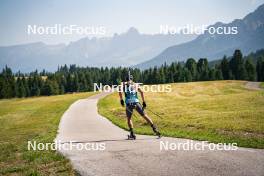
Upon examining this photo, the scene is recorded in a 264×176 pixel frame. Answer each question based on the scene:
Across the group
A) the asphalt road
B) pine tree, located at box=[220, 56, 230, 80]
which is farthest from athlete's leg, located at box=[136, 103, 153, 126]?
pine tree, located at box=[220, 56, 230, 80]

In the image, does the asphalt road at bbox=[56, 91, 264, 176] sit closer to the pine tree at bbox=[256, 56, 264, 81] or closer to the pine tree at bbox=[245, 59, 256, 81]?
the pine tree at bbox=[245, 59, 256, 81]

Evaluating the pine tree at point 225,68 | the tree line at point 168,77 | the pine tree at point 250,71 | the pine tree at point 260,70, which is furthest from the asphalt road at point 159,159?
the pine tree at point 260,70

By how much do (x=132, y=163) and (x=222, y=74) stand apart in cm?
11231

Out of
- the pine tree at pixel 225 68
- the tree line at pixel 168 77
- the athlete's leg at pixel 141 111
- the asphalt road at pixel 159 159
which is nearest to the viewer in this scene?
the asphalt road at pixel 159 159

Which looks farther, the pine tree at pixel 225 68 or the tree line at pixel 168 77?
the pine tree at pixel 225 68

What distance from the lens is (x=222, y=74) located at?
115m

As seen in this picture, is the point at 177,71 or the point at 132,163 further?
the point at 177,71

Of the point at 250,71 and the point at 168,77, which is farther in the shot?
the point at 168,77

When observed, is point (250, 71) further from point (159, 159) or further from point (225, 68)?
point (159, 159)

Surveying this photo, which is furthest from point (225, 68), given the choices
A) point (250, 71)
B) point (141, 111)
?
point (141, 111)

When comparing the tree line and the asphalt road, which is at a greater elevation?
the tree line

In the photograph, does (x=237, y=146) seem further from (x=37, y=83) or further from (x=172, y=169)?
(x=37, y=83)

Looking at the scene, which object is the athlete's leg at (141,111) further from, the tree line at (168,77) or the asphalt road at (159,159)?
the tree line at (168,77)

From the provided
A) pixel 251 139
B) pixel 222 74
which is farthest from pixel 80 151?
pixel 222 74
